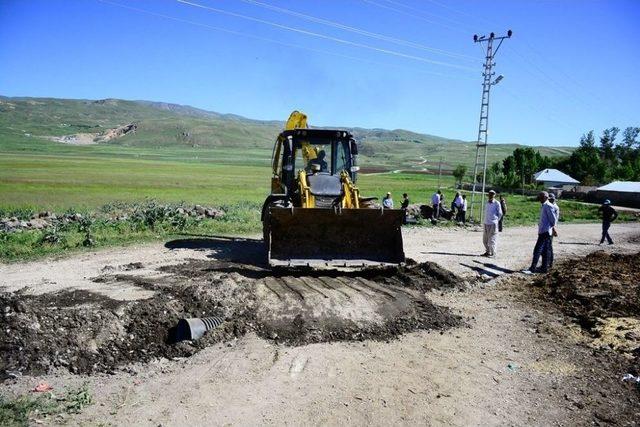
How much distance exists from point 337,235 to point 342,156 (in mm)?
2618

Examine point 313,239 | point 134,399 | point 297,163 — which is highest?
point 297,163

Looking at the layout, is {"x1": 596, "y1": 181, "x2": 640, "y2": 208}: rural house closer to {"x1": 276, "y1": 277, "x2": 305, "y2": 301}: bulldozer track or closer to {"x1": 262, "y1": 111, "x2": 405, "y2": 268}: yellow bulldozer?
{"x1": 262, "y1": 111, "x2": 405, "y2": 268}: yellow bulldozer

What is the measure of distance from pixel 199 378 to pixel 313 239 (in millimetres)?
5094

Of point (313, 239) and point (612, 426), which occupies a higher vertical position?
point (313, 239)

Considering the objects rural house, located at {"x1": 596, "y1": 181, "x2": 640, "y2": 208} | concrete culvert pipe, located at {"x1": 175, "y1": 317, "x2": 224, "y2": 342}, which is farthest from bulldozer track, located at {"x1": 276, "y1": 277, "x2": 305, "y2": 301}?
rural house, located at {"x1": 596, "y1": 181, "x2": 640, "y2": 208}

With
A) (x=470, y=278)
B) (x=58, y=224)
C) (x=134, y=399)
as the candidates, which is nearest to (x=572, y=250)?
(x=470, y=278)

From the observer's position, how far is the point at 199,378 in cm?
617

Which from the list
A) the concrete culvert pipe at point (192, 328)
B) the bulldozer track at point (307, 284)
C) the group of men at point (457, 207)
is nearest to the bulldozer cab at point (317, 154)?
the bulldozer track at point (307, 284)

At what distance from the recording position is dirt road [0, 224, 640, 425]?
5.48 m

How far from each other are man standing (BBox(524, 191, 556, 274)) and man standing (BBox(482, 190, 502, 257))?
1.46 m

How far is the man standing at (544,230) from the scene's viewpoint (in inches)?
491

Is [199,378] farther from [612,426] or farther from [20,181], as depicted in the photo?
[20,181]

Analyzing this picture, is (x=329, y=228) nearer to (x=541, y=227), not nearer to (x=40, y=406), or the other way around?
(x=541, y=227)

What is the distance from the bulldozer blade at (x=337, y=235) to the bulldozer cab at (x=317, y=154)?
1.84 metres
